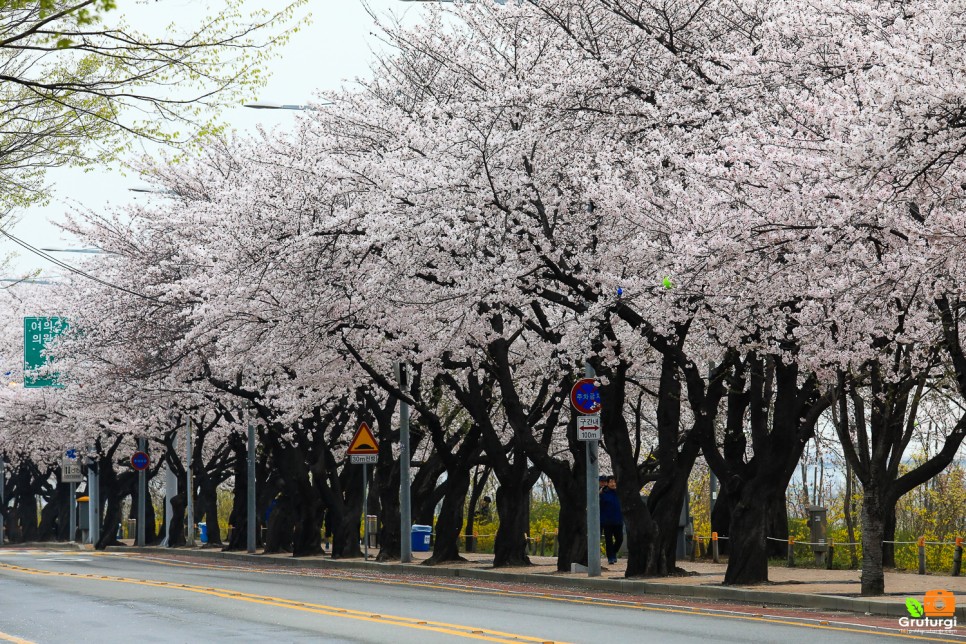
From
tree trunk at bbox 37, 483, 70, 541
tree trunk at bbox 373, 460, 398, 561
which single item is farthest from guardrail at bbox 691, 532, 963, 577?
tree trunk at bbox 37, 483, 70, 541

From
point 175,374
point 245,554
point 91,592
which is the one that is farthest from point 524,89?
point 245,554

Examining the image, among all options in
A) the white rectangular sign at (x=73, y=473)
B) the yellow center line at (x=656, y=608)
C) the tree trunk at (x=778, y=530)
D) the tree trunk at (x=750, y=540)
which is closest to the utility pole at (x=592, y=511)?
the yellow center line at (x=656, y=608)

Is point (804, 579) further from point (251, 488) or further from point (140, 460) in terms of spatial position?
point (140, 460)

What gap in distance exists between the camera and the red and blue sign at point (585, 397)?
74.4 ft

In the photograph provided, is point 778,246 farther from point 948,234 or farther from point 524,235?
point 524,235

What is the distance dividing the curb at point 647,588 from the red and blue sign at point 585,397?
2866 millimetres

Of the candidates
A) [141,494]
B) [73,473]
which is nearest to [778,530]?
[141,494]

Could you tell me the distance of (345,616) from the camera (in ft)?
50.9

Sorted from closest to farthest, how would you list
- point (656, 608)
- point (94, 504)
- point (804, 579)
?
point (656, 608) → point (804, 579) → point (94, 504)

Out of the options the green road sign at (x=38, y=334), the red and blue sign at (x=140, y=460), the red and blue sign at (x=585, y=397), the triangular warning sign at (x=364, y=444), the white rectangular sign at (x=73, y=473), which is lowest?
the white rectangular sign at (x=73, y=473)

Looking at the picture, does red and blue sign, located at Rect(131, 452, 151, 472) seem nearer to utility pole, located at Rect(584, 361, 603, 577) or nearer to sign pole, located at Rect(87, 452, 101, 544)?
sign pole, located at Rect(87, 452, 101, 544)

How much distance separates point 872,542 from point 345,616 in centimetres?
729

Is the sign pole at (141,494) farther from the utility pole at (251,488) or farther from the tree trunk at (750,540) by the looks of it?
the tree trunk at (750,540)

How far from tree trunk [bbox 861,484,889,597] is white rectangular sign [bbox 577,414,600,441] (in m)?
5.73
